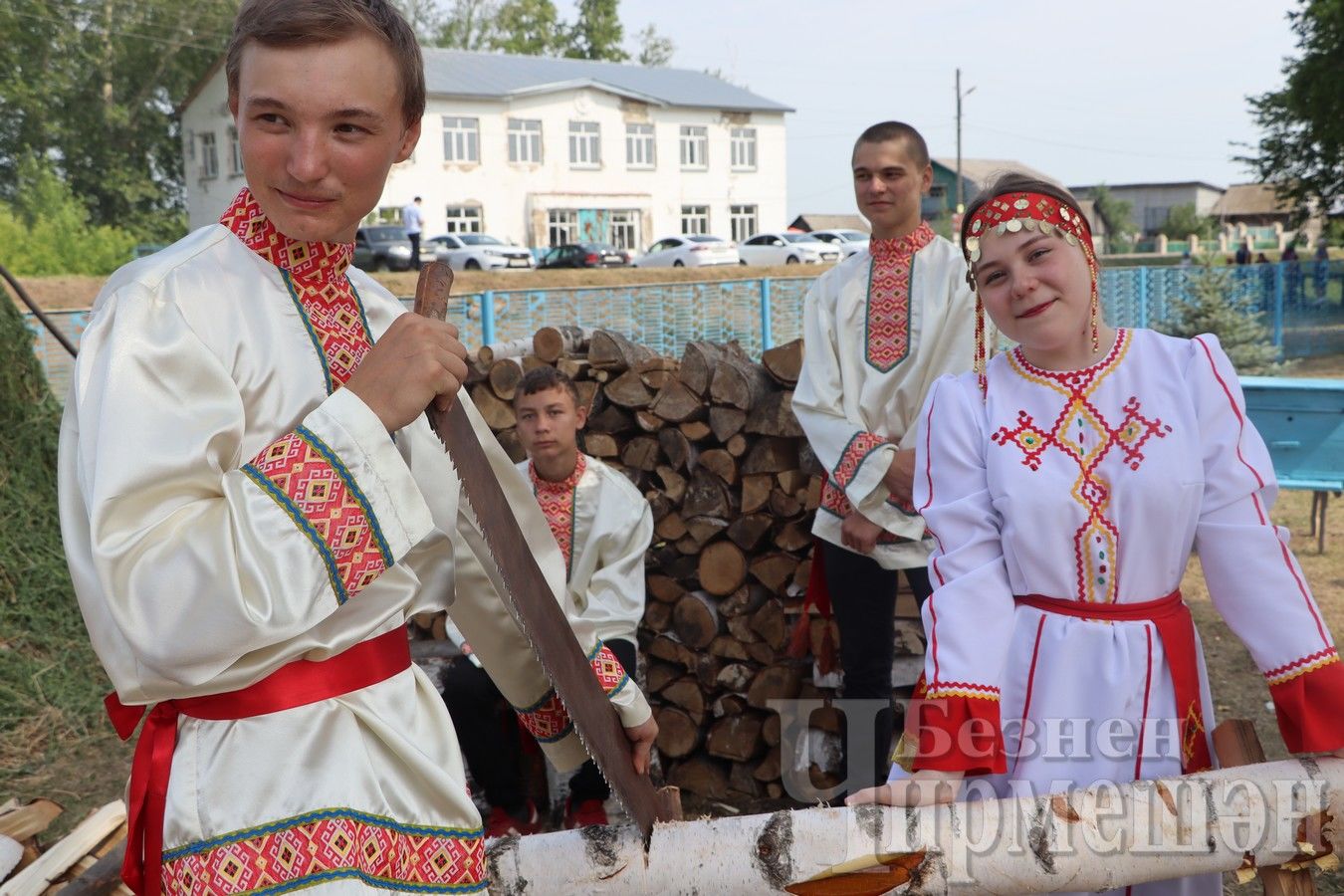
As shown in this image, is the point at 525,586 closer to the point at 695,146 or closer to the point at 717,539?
the point at 717,539

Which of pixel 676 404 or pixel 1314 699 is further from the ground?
pixel 676 404

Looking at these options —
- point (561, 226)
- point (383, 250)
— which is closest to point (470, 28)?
point (561, 226)

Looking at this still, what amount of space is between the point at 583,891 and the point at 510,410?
3397 mm

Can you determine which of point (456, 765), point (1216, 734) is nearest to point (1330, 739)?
point (1216, 734)

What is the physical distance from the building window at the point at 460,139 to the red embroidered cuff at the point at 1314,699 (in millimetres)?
35199

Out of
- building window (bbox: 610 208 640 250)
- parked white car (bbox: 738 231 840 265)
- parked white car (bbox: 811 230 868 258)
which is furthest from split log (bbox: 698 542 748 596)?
building window (bbox: 610 208 640 250)

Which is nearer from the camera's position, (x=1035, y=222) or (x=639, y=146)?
(x=1035, y=222)

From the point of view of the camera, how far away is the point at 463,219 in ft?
117

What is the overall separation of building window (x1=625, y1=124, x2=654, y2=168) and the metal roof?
0.96m

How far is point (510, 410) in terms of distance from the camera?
5.10 metres

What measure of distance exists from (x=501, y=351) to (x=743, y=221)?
126ft

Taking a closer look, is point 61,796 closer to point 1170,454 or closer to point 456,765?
point 456,765

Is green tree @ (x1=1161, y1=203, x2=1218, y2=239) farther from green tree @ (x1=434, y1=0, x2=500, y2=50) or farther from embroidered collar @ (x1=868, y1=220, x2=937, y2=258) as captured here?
embroidered collar @ (x1=868, y1=220, x2=937, y2=258)

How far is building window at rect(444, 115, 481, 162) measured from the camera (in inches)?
1388
